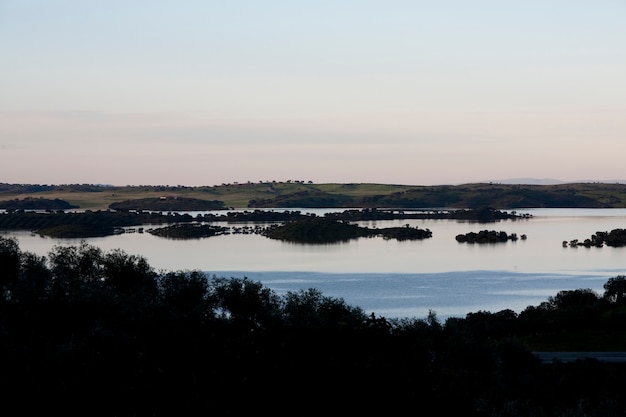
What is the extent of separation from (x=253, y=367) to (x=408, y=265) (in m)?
64.1

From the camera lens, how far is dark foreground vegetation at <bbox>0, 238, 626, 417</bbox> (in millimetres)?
18625

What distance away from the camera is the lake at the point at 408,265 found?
62.2 meters

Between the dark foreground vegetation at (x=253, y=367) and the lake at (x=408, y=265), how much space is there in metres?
25.1

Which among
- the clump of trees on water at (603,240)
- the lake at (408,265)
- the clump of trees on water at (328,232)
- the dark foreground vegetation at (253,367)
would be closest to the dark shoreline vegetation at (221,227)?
the clump of trees on water at (328,232)

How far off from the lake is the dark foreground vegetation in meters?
25.1

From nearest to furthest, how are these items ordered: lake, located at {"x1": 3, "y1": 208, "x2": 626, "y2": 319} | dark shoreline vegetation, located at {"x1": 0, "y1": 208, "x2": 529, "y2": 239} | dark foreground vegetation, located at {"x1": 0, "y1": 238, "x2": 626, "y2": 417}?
dark foreground vegetation, located at {"x1": 0, "y1": 238, "x2": 626, "y2": 417}, lake, located at {"x1": 3, "y1": 208, "x2": 626, "y2": 319}, dark shoreline vegetation, located at {"x1": 0, "y1": 208, "x2": 529, "y2": 239}

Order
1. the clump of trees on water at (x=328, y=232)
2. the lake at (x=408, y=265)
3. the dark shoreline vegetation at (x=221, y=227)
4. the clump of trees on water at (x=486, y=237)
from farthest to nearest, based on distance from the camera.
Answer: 1. the dark shoreline vegetation at (x=221, y=227)
2. the clump of trees on water at (x=328, y=232)
3. the clump of trees on water at (x=486, y=237)
4. the lake at (x=408, y=265)


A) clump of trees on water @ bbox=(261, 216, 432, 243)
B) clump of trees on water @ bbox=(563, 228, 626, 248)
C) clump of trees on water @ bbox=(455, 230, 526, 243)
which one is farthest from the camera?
clump of trees on water @ bbox=(261, 216, 432, 243)

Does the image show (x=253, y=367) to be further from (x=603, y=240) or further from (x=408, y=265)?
(x=603, y=240)

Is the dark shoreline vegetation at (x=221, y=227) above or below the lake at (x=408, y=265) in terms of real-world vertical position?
above

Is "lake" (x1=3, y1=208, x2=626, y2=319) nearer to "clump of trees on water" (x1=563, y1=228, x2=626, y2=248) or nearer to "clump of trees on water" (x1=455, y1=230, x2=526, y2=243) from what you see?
"clump of trees on water" (x1=563, y1=228, x2=626, y2=248)

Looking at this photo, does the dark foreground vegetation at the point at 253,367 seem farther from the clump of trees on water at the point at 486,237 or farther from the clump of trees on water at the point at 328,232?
the clump of trees on water at the point at 328,232

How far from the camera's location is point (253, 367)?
792 inches

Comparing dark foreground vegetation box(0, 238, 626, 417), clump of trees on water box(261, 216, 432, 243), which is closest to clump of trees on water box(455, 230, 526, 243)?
clump of trees on water box(261, 216, 432, 243)
